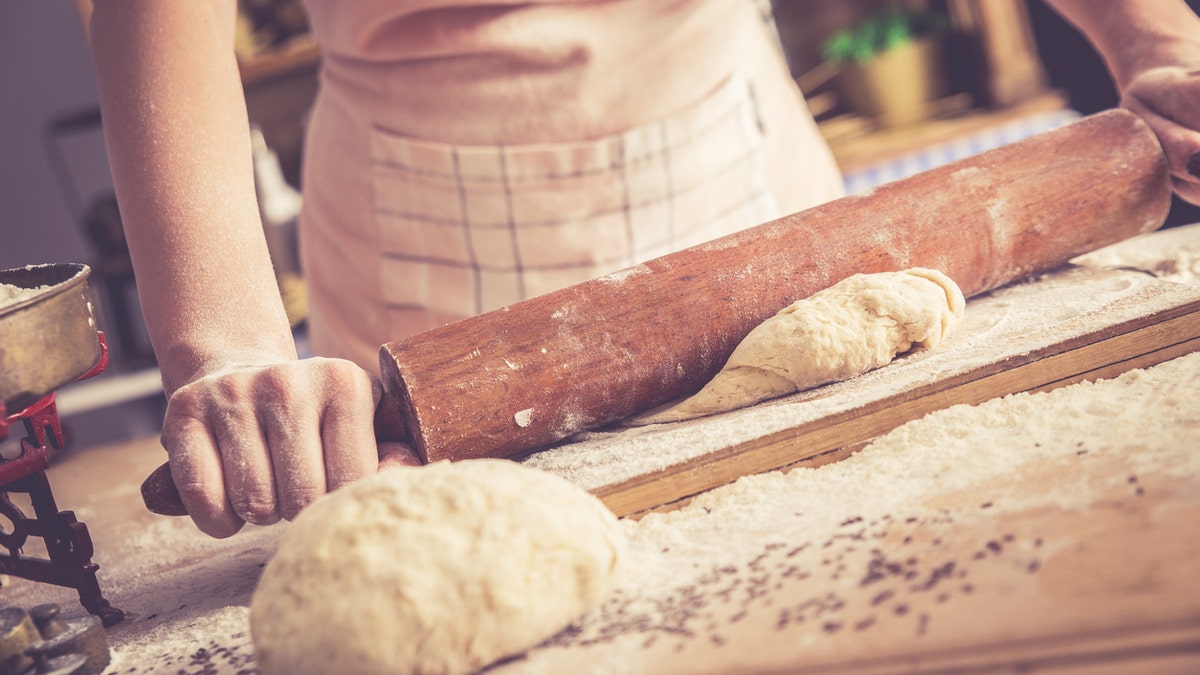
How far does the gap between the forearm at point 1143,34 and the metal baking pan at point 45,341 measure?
A: 171 centimetres

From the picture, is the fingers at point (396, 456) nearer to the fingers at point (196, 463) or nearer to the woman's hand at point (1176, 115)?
the fingers at point (196, 463)

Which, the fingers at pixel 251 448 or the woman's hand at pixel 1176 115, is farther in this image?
the woman's hand at pixel 1176 115

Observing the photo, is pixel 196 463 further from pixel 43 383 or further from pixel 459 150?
pixel 459 150

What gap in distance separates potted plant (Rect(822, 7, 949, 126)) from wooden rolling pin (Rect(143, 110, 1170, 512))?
257cm

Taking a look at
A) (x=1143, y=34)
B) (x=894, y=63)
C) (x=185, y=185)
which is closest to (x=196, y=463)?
(x=185, y=185)

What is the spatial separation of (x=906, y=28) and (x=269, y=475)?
3.73m

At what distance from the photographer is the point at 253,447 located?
3.45 feet

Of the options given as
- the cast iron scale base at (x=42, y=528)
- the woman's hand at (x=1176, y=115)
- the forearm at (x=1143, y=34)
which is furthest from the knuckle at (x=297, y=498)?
the forearm at (x=1143, y=34)

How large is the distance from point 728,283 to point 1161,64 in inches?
36.5

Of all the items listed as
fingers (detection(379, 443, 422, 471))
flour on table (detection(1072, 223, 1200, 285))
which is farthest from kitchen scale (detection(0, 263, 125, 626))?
flour on table (detection(1072, 223, 1200, 285))

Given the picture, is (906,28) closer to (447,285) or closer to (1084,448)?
(447,285)

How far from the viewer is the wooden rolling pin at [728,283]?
1228 millimetres

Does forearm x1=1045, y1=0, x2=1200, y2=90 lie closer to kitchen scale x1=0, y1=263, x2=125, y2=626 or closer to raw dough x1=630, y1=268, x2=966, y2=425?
raw dough x1=630, y1=268, x2=966, y2=425

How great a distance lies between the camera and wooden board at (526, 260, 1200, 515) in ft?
3.59
